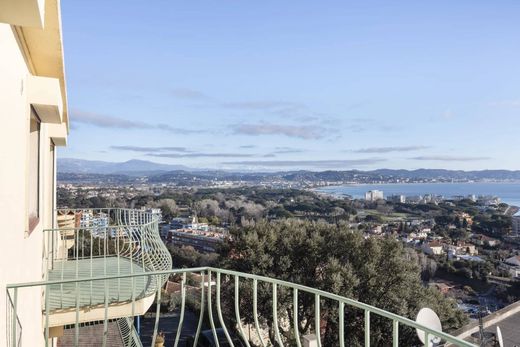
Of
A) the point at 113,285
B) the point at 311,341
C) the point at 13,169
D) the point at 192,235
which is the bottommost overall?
the point at 192,235

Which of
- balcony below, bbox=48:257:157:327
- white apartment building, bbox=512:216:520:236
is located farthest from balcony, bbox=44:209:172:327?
white apartment building, bbox=512:216:520:236

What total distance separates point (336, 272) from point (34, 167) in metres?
10.2

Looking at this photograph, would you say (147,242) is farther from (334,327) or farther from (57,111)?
(334,327)

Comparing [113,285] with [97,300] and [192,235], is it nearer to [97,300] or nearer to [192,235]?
[97,300]

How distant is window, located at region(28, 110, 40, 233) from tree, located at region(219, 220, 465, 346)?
8.69 metres

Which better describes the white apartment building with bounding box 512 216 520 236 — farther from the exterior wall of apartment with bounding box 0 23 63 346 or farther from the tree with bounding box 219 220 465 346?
the exterior wall of apartment with bounding box 0 23 63 346

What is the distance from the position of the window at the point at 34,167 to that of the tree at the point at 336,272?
8.69m

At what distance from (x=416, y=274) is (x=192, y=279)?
1187 centimetres

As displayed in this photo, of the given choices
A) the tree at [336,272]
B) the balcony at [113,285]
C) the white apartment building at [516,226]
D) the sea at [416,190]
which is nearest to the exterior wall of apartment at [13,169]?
the balcony at [113,285]

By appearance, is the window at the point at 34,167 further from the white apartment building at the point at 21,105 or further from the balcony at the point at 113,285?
the balcony at the point at 113,285

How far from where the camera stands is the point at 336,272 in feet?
41.8

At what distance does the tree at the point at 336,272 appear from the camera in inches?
499

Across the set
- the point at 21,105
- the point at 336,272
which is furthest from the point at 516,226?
the point at 21,105

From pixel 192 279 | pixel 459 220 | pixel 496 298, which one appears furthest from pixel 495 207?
pixel 192 279
